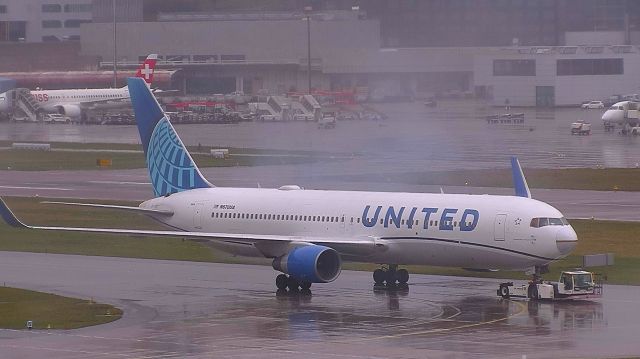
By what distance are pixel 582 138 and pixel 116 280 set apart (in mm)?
90368

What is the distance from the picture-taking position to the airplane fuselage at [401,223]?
50844 mm

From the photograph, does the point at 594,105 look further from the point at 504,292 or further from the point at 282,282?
the point at 504,292

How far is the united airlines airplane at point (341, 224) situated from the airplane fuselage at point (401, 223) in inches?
1.4

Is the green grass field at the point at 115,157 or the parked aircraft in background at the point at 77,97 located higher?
the parked aircraft in background at the point at 77,97

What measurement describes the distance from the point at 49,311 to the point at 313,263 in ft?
31.0

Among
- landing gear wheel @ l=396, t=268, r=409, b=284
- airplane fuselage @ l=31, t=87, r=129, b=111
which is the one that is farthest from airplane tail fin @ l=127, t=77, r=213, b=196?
airplane fuselage @ l=31, t=87, r=129, b=111

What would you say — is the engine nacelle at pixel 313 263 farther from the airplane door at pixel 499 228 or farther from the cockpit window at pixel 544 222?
A: the cockpit window at pixel 544 222

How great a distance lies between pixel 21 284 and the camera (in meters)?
56.3

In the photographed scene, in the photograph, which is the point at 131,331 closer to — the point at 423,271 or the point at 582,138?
the point at 423,271

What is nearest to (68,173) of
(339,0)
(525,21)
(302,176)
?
(302,176)

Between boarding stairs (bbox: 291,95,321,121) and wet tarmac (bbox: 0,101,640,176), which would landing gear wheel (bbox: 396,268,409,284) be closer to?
wet tarmac (bbox: 0,101,640,176)

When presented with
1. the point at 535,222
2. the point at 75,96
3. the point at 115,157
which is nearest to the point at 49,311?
the point at 535,222

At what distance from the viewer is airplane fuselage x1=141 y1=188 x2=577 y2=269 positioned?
5084 cm

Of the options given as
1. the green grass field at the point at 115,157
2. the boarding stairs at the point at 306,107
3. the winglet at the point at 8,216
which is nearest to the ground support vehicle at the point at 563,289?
the winglet at the point at 8,216
